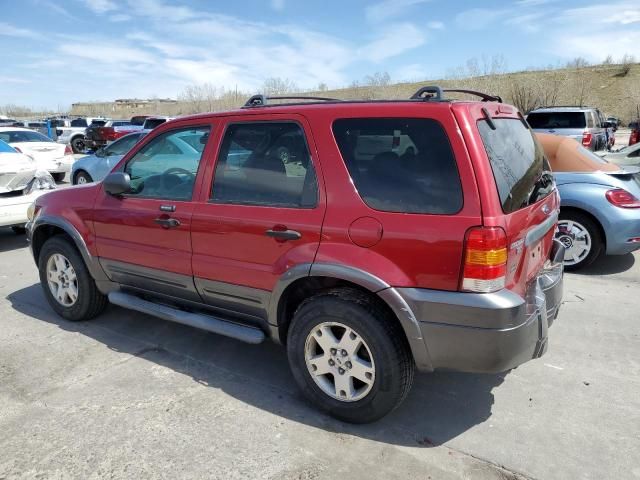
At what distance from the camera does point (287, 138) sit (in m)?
2.97

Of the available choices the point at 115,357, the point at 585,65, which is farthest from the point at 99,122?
the point at 585,65

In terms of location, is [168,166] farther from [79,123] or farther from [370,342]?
[79,123]

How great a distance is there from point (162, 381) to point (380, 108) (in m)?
2.30

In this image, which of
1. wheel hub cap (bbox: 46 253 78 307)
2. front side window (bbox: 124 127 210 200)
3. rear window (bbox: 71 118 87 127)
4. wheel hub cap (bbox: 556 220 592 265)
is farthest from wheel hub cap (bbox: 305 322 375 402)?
rear window (bbox: 71 118 87 127)

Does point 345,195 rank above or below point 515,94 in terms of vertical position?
below

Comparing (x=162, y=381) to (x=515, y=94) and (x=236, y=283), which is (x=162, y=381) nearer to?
(x=236, y=283)

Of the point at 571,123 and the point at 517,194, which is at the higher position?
the point at 571,123

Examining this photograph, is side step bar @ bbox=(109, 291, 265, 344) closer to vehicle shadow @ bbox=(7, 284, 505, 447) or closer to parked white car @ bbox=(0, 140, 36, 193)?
vehicle shadow @ bbox=(7, 284, 505, 447)

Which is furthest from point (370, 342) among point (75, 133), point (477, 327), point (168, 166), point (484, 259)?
point (75, 133)

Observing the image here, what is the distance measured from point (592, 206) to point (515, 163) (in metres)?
3.11

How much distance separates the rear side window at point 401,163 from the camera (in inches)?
95.3

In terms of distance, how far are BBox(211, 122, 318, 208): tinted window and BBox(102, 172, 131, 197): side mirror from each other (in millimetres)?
791

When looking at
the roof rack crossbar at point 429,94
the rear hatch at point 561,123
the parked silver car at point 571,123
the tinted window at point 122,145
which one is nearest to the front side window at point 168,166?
the roof rack crossbar at point 429,94

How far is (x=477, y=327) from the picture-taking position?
2367 millimetres
